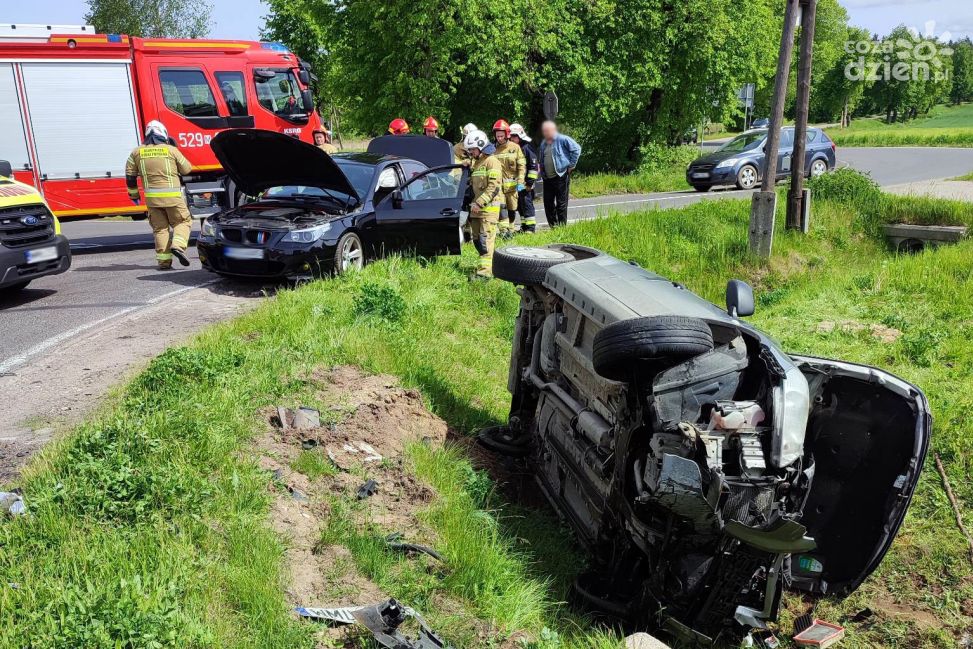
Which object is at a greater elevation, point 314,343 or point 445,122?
point 445,122

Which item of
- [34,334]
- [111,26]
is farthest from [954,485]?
[111,26]

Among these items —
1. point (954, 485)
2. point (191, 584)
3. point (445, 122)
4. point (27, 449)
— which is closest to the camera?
point (191, 584)

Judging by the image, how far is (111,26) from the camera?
157 ft

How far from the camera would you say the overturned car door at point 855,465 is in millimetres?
4098

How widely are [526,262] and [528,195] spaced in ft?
22.2

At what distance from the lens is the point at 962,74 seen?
101312 mm

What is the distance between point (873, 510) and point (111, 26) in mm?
53744

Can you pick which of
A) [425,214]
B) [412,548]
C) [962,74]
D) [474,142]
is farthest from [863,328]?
[962,74]

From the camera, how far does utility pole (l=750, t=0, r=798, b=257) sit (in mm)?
→ 11117

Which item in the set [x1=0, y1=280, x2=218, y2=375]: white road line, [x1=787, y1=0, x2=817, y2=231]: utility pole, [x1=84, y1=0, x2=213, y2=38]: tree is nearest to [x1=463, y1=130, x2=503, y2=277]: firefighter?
[x1=0, y1=280, x2=218, y2=375]: white road line

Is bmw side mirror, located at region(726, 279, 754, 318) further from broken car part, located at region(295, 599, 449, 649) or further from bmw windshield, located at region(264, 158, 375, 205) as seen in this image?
bmw windshield, located at region(264, 158, 375, 205)

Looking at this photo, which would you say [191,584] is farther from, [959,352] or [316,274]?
[959,352]

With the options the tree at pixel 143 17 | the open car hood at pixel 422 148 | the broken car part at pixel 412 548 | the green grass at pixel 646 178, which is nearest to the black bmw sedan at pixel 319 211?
the open car hood at pixel 422 148

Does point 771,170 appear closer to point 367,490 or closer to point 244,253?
point 244,253
